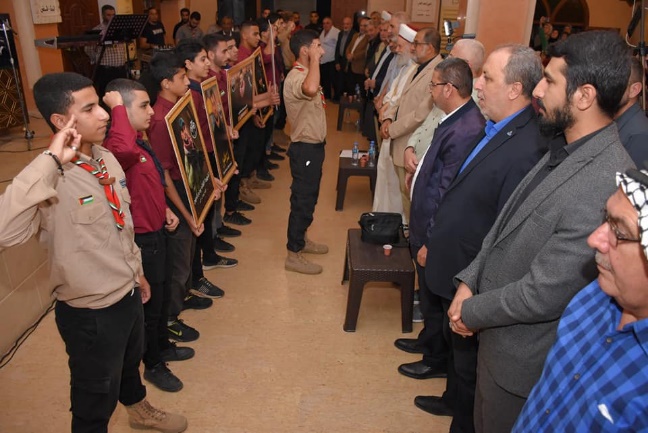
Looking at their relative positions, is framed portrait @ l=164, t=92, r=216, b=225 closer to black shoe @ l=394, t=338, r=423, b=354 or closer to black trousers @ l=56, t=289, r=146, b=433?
black trousers @ l=56, t=289, r=146, b=433

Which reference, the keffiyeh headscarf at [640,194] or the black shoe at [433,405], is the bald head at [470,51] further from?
the keffiyeh headscarf at [640,194]

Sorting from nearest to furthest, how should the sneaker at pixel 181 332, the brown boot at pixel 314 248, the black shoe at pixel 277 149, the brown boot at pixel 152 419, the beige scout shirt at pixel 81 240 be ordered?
1. the beige scout shirt at pixel 81 240
2. the brown boot at pixel 152 419
3. the sneaker at pixel 181 332
4. the brown boot at pixel 314 248
5. the black shoe at pixel 277 149

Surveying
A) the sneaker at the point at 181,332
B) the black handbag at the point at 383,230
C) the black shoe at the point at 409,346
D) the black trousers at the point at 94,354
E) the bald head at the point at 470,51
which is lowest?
the black shoe at the point at 409,346

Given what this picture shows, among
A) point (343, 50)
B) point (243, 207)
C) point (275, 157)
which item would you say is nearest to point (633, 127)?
point (243, 207)

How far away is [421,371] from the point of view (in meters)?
3.04

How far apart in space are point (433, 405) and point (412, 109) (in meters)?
2.19

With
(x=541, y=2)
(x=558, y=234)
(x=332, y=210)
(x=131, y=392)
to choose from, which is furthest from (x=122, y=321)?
(x=541, y=2)

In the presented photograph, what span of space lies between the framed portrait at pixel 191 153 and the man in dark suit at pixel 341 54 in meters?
7.54

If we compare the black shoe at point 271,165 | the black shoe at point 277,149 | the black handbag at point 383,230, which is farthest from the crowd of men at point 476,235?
the black shoe at point 277,149

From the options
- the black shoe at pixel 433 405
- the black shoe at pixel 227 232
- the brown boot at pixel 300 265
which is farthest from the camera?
the black shoe at pixel 227 232

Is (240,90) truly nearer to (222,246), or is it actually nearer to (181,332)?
(222,246)

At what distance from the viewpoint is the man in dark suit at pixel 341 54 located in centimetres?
1002

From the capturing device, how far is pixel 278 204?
5.55m

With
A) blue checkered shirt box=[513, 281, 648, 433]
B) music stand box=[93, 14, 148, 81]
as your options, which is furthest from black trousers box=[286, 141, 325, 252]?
music stand box=[93, 14, 148, 81]
